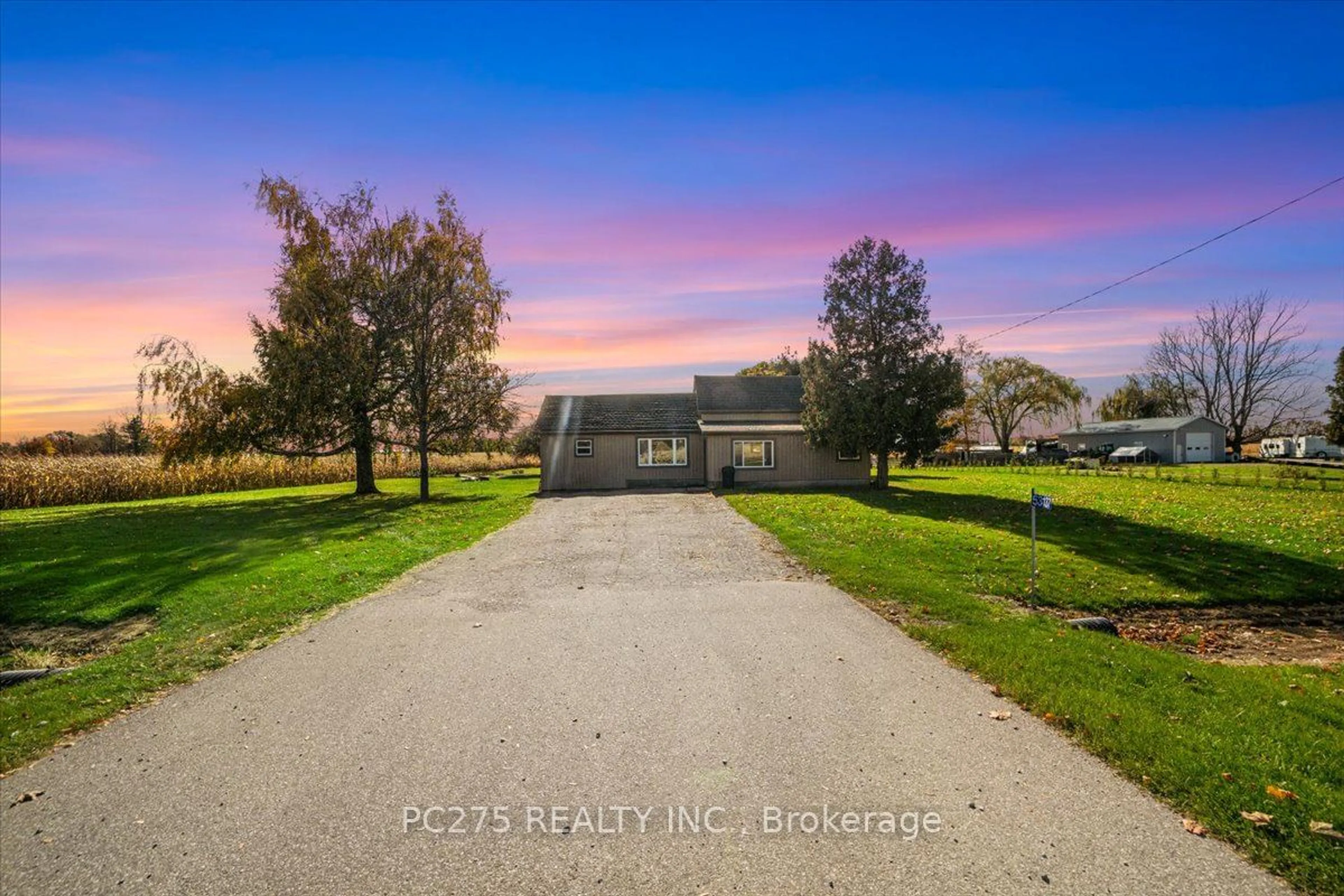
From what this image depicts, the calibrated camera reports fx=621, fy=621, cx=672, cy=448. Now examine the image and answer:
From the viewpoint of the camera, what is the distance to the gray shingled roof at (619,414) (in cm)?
3134

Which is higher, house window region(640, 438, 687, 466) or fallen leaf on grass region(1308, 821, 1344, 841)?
house window region(640, 438, 687, 466)

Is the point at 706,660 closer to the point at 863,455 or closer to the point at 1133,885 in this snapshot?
the point at 1133,885

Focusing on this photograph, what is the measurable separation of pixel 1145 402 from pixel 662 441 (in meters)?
66.6

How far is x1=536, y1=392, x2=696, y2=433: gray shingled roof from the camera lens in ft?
103

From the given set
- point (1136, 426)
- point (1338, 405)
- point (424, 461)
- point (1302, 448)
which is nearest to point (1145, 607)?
point (424, 461)

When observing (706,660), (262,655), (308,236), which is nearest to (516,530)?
(262,655)

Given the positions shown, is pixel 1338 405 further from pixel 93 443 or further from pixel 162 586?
pixel 93 443

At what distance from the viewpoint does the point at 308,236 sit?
26094mm

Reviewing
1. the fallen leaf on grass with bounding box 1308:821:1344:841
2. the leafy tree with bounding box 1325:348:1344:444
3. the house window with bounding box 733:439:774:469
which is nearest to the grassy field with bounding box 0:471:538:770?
the fallen leaf on grass with bounding box 1308:821:1344:841

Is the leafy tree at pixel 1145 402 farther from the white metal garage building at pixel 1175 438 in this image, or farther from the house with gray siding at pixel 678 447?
the house with gray siding at pixel 678 447

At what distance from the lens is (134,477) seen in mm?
28422

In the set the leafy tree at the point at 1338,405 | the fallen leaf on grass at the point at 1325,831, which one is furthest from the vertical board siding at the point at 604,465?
the leafy tree at the point at 1338,405

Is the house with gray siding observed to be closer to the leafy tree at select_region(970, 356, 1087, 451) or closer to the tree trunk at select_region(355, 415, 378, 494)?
the tree trunk at select_region(355, 415, 378, 494)

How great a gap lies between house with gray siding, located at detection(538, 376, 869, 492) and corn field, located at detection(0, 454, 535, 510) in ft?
28.0
